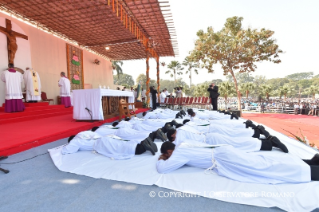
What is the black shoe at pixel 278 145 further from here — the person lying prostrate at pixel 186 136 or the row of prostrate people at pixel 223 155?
the person lying prostrate at pixel 186 136

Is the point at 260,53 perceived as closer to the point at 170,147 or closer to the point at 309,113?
the point at 309,113

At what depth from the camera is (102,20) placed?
27.9 feet

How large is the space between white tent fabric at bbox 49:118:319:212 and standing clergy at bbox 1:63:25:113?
4304mm

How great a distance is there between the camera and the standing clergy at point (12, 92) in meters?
5.84

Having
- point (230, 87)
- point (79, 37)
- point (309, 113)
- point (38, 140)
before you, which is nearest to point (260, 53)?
point (309, 113)

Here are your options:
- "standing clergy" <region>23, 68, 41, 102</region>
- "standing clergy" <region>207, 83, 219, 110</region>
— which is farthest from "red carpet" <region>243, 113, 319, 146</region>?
"standing clergy" <region>23, 68, 41, 102</region>

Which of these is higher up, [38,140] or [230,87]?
[230,87]

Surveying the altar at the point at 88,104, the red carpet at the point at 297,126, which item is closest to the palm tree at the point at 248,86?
the red carpet at the point at 297,126

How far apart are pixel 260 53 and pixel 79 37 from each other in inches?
508

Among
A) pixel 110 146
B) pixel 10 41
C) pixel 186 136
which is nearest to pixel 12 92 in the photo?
pixel 10 41

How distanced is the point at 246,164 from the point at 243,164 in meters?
0.03

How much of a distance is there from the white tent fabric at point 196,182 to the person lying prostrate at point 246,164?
0.07 m

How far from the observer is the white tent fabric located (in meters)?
1.71

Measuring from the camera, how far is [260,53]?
13.2 m
